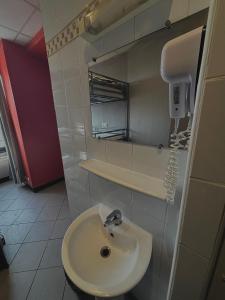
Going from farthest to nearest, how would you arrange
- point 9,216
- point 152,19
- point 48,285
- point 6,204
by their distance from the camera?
point 6,204 < point 9,216 < point 48,285 < point 152,19

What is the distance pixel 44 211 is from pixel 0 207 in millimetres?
760

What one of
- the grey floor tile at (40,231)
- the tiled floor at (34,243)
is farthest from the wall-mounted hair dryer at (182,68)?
the grey floor tile at (40,231)

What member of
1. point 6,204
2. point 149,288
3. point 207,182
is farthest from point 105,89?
point 6,204

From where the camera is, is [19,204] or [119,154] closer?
[119,154]

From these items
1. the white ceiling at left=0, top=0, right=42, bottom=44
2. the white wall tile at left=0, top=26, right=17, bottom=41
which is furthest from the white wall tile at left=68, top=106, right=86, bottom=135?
the white wall tile at left=0, top=26, right=17, bottom=41

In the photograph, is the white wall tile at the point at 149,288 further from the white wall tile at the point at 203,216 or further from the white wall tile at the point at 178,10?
the white wall tile at the point at 178,10

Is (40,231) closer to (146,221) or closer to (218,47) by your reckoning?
(146,221)

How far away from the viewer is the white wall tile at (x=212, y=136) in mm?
238

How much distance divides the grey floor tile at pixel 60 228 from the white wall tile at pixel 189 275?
5.45 ft

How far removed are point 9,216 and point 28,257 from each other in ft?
2.87

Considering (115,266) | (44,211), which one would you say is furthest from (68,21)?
(44,211)

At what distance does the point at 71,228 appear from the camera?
81cm

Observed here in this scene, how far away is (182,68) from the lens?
1.31 ft

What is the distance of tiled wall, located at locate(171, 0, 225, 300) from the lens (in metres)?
0.23
